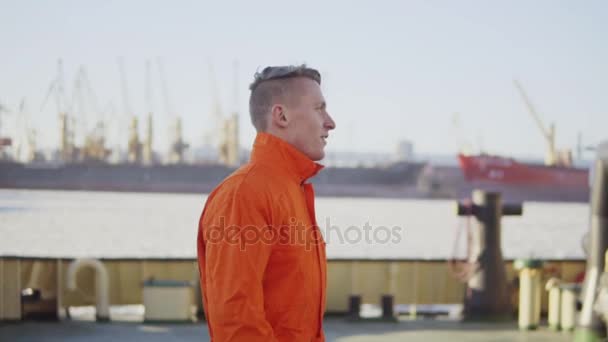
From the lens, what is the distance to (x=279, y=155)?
2.42m

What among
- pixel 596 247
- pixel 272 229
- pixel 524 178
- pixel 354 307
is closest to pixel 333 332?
pixel 354 307

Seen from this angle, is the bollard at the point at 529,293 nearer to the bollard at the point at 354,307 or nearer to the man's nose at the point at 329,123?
the bollard at the point at 354,307

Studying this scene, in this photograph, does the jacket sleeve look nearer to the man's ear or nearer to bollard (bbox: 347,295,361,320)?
the man's ear

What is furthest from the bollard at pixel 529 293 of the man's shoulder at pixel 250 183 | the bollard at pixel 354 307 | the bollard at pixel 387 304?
the man's shoulder at pixel 250 183

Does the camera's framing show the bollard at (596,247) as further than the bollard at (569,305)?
No

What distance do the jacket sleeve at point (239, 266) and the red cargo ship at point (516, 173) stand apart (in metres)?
78.6

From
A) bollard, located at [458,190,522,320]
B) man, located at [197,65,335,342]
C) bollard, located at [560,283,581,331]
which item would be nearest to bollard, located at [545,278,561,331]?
bollard, located at [560,283,581,331]

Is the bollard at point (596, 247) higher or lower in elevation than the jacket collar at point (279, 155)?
lower

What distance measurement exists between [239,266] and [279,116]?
512 millimetres

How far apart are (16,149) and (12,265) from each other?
64257 mm

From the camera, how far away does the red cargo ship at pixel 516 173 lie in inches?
3103

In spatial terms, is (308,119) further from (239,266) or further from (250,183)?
(239,266)

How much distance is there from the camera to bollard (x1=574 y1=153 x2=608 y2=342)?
6.99m

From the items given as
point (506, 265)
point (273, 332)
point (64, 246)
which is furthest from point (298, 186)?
point (64, 246)
